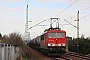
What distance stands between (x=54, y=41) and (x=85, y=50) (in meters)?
23.1

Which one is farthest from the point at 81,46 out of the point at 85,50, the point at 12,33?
the point at 12,33

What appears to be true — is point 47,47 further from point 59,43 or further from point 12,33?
point 12,33

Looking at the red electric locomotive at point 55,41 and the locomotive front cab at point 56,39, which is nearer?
the red electric locomotive at point 55,41

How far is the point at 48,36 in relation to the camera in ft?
108

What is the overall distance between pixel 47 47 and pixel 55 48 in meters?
1.03

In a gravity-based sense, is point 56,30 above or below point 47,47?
above

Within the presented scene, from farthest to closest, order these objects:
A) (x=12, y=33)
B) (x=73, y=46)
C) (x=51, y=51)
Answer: (x=73, y=46), (x=12, y=33), (x=51, y=51)

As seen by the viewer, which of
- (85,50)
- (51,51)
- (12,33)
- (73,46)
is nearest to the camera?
(51,51)

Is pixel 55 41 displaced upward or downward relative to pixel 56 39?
downward

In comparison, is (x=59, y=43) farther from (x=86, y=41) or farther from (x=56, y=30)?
(x=86, y=41)

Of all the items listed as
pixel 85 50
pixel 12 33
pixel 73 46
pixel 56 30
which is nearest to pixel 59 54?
pixel 56 30

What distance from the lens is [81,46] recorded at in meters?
54.9

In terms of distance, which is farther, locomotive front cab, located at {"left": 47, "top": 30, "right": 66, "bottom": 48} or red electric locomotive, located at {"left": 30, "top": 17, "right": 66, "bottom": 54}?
locomotive front cab, located at {"left": 47, "top": 30, "right": 66, "bottom": 48}

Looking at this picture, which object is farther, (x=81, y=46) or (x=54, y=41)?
(x=81, y=46)
